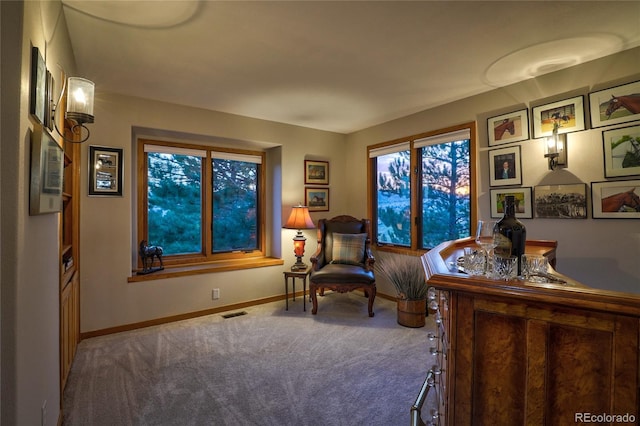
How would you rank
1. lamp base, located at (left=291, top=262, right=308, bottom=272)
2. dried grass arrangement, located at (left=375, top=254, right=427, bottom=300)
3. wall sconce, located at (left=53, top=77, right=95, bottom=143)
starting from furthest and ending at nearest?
lamp base, located at (left=291, top=262, right=308, bottom=272)
dried grass arrangement, located at (left=375, top=254, right=427, bottom=300)
wall sconce, located at (left=53, top=77, right=95, bottom=143)

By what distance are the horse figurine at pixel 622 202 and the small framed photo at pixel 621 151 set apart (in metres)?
0.16

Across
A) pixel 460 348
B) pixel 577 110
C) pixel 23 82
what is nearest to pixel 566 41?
pixel 577 110

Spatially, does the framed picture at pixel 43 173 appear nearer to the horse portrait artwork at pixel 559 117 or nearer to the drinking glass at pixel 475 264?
the drinking glass at pixel 475 264

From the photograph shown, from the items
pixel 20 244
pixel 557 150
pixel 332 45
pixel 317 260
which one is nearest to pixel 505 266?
pixel 20 244

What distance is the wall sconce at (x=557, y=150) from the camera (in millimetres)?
2734

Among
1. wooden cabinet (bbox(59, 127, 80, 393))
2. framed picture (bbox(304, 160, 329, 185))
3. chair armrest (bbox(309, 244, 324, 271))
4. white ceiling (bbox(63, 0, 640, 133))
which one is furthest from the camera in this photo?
framed picture (bbox(304, 160, 329, 185))

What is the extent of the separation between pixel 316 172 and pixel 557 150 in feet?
9.85

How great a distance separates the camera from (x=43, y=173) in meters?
1.31

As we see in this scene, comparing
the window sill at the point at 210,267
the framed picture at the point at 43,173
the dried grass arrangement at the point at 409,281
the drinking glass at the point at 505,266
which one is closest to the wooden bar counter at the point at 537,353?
the drinking glass at the point at 505,266

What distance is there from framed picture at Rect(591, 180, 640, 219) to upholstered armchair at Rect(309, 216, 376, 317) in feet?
7.31

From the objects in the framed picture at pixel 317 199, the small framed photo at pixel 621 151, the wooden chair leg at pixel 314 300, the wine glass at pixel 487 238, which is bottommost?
the wooden chair leg at pixel 314 300

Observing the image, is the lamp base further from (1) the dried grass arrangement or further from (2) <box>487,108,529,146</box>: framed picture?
(2) <box>487,108,529,146</box>: framed picture

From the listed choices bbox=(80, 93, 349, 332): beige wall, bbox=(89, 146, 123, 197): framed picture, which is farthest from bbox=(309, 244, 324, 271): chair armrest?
bbox=(89, 146, 123, 197): framed picture

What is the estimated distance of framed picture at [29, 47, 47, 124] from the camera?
122 centimetres
